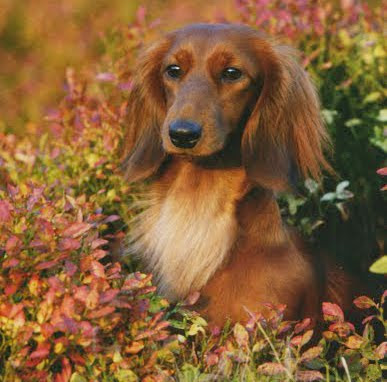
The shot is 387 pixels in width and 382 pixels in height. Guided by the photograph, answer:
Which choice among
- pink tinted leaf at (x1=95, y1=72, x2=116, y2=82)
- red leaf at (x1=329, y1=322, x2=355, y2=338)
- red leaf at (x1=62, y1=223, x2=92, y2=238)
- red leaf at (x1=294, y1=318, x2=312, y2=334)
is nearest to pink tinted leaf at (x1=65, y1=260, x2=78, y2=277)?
red leaf at (x1=62, y1=223, x2=92, y2=238)

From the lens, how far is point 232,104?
9.86ft

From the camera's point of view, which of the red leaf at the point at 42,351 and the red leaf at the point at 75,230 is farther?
the red leaf at the point at 75,230

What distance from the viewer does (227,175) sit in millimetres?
3133

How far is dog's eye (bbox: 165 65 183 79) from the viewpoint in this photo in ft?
10.3

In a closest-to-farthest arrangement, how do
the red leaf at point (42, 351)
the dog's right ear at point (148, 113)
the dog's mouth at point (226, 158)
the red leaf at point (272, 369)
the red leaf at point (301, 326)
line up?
the red leaf at point (42, 351)
the red leaf at point (272, 369)
the red leaf at point (301, 326)
the dog's mouth at point (226, 158)
the dog's right ear at point (148, 113)

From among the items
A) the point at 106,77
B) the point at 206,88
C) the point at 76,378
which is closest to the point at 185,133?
the point at 206,88

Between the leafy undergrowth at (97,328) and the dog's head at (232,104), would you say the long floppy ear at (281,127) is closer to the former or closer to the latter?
the dog's head at (232,104)

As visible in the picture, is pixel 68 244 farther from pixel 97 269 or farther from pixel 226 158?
pixel 226 158

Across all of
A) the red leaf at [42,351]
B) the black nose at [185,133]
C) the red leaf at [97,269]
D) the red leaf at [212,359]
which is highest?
the black nose at [185,133]

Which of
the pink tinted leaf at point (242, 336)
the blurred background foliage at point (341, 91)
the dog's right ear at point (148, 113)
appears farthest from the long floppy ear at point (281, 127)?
the pink tinted leaf at point (242, 336)

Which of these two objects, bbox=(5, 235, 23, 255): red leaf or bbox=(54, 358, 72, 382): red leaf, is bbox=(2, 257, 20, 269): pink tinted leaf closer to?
bbox=(5, 235, 23, 255): red leaf

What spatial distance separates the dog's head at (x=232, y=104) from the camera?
9.41ft

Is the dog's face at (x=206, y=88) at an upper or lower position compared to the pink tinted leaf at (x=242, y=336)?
upper

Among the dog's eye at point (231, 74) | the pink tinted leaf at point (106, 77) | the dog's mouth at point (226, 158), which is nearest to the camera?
the dog's eye at point (231, 74)
